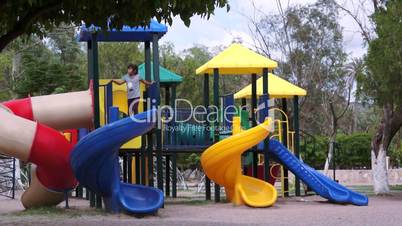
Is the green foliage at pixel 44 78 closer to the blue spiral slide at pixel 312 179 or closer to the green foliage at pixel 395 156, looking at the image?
the blue spiral slide at pixel 312 179

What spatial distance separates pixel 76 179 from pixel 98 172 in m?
0.74

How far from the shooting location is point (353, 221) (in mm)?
13055

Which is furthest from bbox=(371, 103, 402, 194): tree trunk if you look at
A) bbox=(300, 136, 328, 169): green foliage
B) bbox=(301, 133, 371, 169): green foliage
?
bbox=(301, 133, 371, 169): green foliage

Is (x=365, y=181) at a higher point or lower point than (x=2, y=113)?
lower

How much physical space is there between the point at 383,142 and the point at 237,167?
819 cm

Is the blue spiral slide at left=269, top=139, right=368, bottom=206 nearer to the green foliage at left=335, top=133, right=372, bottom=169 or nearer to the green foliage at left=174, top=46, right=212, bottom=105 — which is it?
Result: the green foliage at left=335, top=133, right=372, bottom=169

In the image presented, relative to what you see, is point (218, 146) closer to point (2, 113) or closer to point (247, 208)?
point (247, 208)

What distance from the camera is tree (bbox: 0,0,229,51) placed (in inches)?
340

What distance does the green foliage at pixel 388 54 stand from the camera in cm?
1991

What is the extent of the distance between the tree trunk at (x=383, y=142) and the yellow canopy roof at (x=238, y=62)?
5.73 m

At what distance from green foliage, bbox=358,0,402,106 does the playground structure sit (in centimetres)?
347

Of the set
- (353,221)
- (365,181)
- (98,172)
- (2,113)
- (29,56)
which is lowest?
(365,181)

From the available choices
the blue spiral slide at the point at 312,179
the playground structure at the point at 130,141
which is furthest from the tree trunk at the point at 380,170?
the blue spiral slide at the point at 312,179

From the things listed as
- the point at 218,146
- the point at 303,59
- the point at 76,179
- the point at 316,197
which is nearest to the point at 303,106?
the point at 303,59
